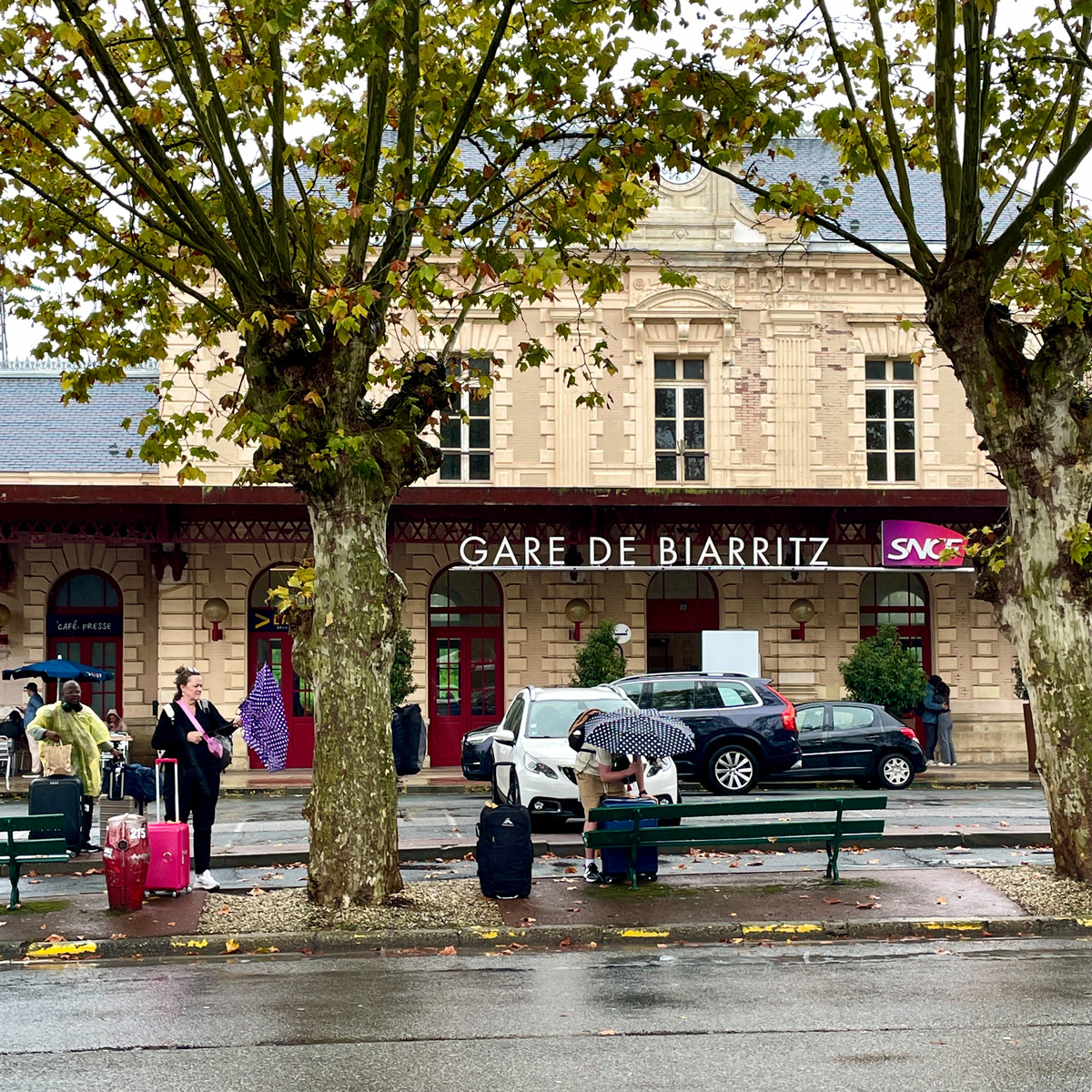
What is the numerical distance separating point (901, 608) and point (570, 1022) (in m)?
23.7

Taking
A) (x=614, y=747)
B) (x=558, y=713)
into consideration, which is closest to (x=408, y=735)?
(x=558, y=713)

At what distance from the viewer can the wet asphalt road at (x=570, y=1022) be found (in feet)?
22.8

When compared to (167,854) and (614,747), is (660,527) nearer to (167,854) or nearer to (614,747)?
(614,747)

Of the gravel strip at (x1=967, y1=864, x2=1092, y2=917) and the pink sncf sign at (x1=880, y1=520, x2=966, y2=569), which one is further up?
the pink sncf sign at (x1=880, y1=520, x2=966, y2=569)

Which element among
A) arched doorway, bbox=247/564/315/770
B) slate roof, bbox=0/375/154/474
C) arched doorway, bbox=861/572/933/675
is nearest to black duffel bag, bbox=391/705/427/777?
arched doorway, bbox=247/564/315/770

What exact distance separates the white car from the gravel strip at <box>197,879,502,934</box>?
4.48 m

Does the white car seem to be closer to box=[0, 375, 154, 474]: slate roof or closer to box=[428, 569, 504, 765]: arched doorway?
box=[428, 569, 504, 765]: arched doorway

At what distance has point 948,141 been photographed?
1187cm

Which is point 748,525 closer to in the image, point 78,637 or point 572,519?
point 572,519

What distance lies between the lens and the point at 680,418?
30.0 metres

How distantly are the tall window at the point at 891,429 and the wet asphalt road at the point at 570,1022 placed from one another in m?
20.4

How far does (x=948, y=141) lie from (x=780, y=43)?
1678 mm

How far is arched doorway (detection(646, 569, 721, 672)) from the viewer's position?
3009cm

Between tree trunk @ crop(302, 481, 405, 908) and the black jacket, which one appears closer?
tree trunk @ crop(302, 481, 405, 908)
